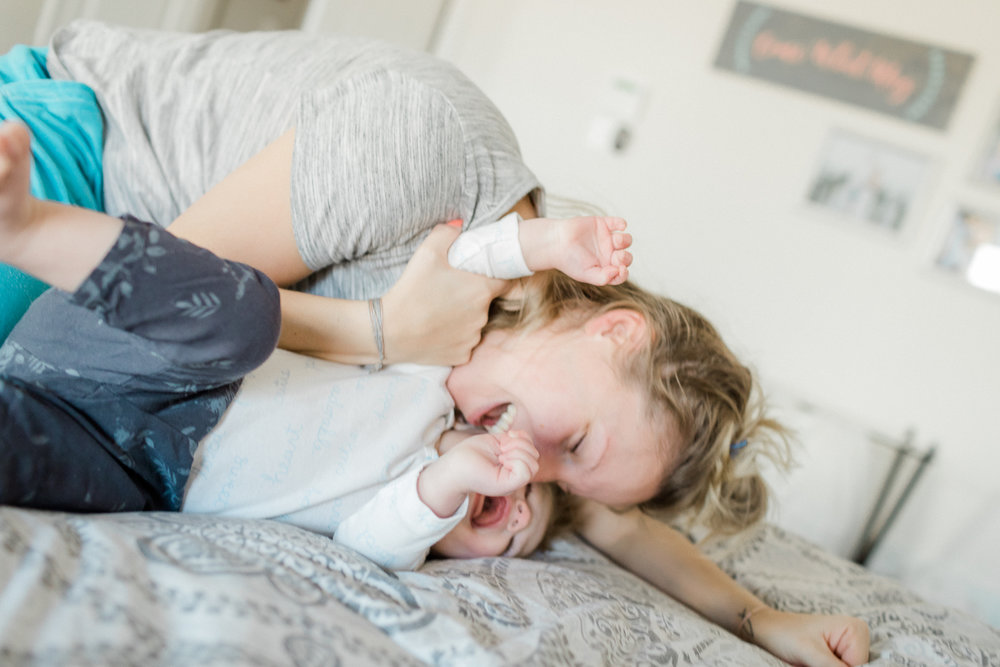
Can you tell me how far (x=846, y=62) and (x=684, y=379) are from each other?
198 centimetres

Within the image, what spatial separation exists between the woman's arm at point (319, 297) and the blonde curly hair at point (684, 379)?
0.25 ft

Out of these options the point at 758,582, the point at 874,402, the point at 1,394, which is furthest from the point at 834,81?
the point at 1,394

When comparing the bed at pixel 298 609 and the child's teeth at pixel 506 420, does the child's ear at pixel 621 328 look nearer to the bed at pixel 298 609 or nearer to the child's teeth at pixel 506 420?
the child's teeth at pixel 506 420

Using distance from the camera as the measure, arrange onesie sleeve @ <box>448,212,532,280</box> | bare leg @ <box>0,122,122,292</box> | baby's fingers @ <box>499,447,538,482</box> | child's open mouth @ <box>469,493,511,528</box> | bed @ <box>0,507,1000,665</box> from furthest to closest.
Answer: child's open mouth @ <box>469,493,511,528</box>
onesie sleeve @ <box>448,212,532,280</box>
baby's fingers @ <box>499,447,538,482</box>
bare leg @ <box>0,122,122,292</box>
bed @ <box>0,507,1000,665</box>

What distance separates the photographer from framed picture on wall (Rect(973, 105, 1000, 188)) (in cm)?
240

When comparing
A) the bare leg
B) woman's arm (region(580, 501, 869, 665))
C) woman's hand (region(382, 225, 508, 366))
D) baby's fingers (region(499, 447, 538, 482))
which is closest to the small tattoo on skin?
woman's arm (region(580, 501, 869, 665))

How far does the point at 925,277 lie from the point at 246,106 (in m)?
2.23

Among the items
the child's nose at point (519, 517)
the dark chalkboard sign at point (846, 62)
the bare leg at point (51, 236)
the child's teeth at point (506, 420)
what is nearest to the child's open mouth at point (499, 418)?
the child's teeth at point (506, 420)

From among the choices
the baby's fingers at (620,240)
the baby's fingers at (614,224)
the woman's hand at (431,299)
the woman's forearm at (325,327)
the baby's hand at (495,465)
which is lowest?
the baby's hand at (495,465)

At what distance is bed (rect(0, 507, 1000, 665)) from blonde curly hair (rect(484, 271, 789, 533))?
7.0 inches

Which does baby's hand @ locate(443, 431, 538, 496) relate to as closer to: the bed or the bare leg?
the bed

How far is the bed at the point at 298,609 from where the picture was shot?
1.49 feet

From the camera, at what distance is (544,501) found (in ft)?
3.63

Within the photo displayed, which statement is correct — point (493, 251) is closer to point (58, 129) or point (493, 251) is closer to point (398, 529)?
point (398, 529)
